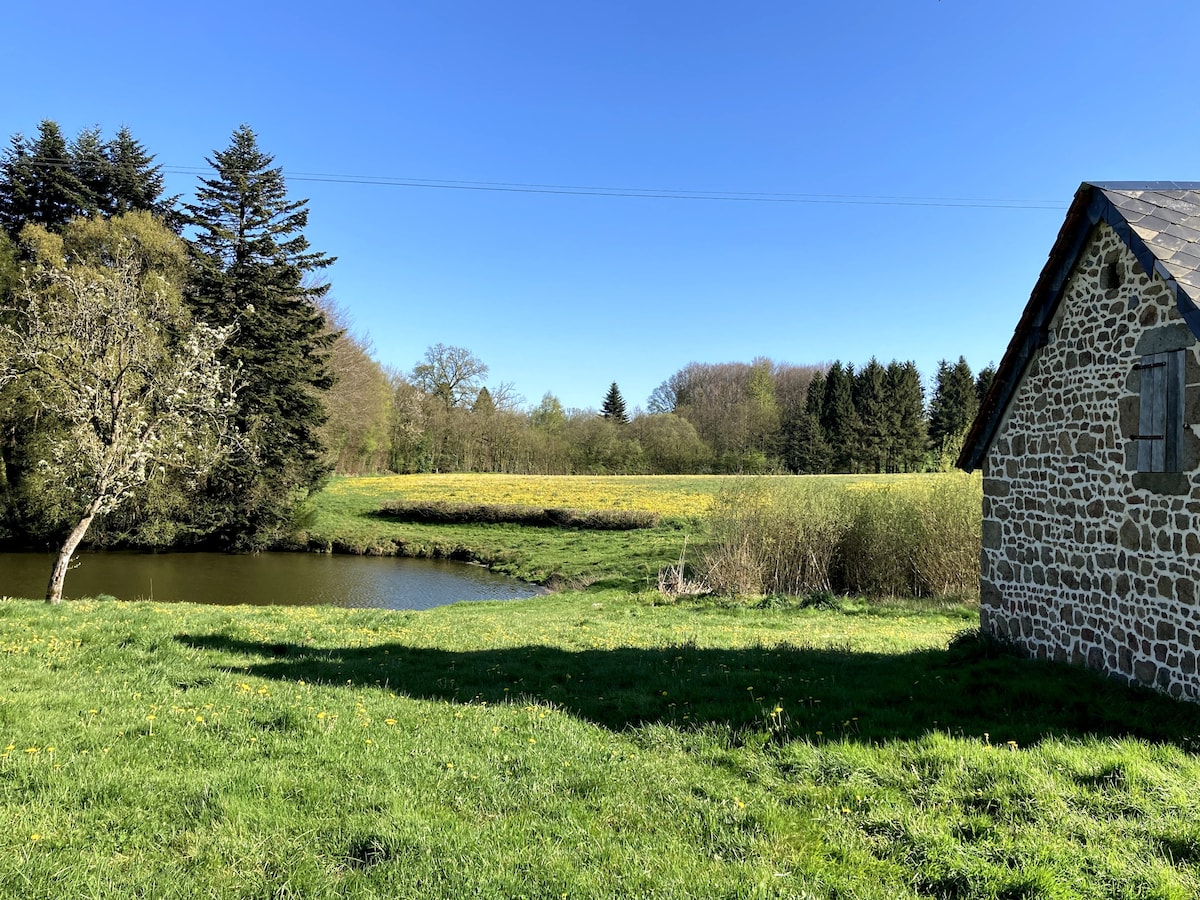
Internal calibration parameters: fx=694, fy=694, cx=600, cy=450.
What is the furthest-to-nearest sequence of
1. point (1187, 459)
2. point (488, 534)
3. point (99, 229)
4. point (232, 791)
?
point (488, 534), point (99, 229), point (1187, 459), point (232, 791)

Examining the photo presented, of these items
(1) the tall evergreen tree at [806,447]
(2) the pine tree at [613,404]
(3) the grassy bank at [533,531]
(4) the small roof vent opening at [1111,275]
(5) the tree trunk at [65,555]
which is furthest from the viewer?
(2) the pine tree at [613,404]

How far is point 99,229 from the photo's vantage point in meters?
26.5

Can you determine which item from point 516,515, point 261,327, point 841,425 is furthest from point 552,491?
point 841,425

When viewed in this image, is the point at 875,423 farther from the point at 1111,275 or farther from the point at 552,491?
the point at 1111,275

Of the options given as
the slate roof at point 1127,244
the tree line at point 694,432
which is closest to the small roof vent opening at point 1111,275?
the slate roof at point 1127,244

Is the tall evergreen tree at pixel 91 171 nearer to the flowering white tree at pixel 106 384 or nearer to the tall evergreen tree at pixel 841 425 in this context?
the flowering white tree at pixel 106 384

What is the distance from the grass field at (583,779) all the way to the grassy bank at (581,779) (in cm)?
2

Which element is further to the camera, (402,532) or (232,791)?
(402,532)

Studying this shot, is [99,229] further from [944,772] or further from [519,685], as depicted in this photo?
[944,772]

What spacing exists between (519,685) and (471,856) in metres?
4.12

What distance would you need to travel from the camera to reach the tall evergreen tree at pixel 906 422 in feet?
225

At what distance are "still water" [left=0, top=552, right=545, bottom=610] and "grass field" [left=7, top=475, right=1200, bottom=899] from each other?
1613cm

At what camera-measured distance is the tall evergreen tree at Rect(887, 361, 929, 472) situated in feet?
225

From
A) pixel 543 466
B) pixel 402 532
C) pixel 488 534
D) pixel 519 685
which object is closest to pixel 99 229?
pixel 402 532
